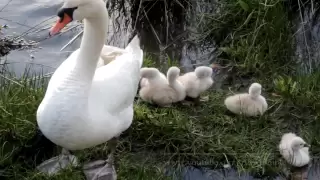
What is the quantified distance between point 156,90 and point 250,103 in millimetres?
710

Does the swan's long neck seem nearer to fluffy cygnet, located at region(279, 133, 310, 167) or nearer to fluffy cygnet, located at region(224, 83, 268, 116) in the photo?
fluffy cygnet, located at region(224, 83, 268, 116)

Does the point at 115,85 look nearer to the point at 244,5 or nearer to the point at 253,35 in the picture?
the point at 253,35

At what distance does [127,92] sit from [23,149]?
79 centimetres

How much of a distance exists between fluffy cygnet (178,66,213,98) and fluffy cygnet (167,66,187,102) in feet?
0.22

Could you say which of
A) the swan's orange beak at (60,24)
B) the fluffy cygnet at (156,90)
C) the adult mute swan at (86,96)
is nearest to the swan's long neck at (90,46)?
the adult mute swan at (86,96)

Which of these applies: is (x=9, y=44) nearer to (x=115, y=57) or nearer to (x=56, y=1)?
(x=56, y=1)

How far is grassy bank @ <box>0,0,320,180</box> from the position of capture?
4.14 meters

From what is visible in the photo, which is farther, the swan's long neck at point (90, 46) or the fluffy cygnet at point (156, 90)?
the fluffy cygnet at point (156, 90)

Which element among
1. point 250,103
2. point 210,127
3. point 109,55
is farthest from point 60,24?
point 250,103

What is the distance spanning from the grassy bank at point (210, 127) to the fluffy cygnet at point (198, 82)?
12 cm

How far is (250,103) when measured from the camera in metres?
4.57

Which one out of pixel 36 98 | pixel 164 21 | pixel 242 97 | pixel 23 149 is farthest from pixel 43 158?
pixel 164 21

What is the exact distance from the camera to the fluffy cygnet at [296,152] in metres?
4.12

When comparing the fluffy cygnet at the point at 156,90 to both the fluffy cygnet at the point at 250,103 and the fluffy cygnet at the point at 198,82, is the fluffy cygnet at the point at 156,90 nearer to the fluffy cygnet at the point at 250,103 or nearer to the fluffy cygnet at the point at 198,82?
the fluffy cygnet at the point at 198,82
